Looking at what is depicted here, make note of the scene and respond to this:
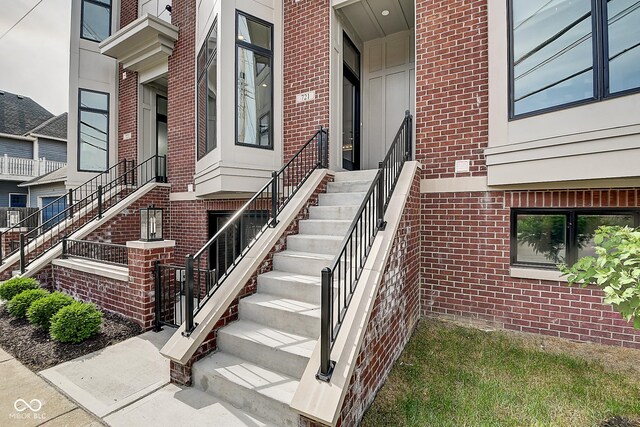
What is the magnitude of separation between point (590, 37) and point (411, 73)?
3.50m

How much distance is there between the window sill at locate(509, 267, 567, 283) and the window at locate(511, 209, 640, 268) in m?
0.10

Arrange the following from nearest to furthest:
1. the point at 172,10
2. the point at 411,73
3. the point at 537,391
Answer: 1. the point at 537,391
2. the point at 411,73
3. the point at 172,10

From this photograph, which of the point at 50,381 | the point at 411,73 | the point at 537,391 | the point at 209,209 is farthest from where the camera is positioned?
the point at 209,209

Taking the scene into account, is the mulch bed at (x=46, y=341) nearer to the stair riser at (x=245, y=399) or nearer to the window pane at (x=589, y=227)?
the stair riser at (x=245, y=399)

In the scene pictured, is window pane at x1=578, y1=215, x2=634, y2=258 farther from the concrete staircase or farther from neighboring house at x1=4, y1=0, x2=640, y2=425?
the concrete staircase

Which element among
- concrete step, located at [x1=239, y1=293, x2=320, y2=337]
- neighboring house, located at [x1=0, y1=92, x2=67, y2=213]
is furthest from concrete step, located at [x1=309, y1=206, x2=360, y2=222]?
neighboring house, located at [x1=0, y1=92, x2=67, y2=213]

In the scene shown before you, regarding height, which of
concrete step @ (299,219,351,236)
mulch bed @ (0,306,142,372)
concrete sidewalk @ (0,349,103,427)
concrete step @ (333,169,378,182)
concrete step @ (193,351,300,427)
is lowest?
concrete sidewalk @ (0,349,103,427)

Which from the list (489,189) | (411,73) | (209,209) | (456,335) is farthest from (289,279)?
(411,73)

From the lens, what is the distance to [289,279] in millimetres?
3760

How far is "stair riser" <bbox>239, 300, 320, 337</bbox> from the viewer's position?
3141mm

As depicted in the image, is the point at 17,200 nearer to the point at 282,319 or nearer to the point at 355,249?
the point at 282,319

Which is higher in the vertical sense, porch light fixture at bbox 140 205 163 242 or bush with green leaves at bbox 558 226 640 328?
porch light fixture at bbox 140 205 163 242

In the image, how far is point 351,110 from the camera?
6914 mm

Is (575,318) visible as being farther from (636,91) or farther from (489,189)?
(636,91)
